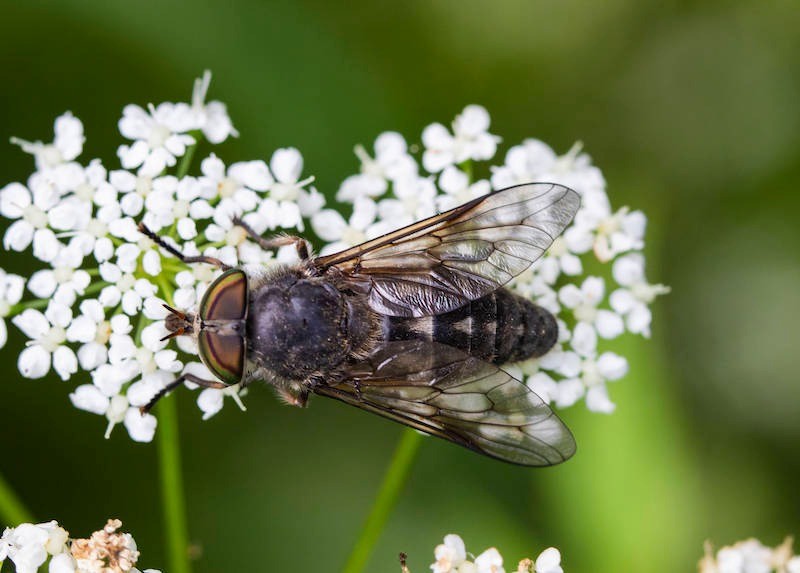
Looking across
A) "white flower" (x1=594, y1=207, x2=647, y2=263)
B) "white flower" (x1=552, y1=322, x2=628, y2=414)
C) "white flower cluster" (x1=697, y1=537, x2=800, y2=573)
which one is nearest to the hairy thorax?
"white flower" (x1=552, y1=322, x2=628, y2=414)

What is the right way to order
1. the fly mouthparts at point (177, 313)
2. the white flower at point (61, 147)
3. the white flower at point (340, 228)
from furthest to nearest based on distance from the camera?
the white flower at point (340, 228) → the white flower at point (61, 147) → the fly mouthparts at point (177, 313)

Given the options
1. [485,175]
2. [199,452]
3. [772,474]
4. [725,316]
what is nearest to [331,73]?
[485,175]

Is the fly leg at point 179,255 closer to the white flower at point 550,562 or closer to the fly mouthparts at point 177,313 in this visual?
the fly mouthparts at point 177,313

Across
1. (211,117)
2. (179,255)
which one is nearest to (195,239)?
(179,255)

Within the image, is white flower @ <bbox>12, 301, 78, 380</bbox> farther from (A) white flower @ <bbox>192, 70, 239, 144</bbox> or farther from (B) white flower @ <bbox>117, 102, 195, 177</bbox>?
(A) white flower @ <bbox>192, 70, 239, 144</bbox>

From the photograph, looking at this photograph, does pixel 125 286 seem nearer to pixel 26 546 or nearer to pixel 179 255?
pixel 179 255

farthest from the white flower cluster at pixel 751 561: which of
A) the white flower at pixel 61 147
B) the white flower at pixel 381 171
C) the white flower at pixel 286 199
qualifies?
the white flower at pixel 61 147

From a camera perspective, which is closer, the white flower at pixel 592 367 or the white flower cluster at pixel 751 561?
the white flower cluster at pixel 751 561
